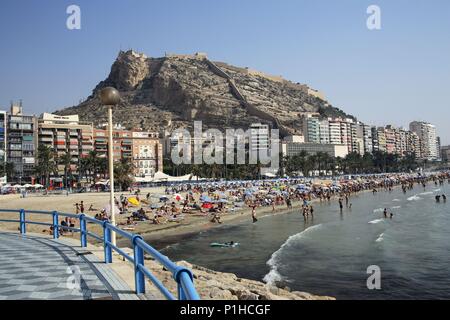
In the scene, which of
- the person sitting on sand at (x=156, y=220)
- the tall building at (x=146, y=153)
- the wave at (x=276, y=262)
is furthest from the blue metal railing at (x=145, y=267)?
the tall building at (x=146, y=153)

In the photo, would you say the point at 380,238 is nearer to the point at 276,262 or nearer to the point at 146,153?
the point at 276,262

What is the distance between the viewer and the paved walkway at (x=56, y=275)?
5.82m

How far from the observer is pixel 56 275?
707 cm

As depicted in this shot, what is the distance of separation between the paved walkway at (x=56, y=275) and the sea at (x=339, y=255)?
9674 mm

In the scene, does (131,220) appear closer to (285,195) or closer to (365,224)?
(365,224)

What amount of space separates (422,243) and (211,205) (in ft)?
84.7

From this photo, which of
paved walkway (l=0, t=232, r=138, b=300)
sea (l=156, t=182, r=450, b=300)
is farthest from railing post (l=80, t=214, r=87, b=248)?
sea (l=156, t=182, r=450, b=300)

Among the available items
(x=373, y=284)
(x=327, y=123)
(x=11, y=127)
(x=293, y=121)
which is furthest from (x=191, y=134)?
(x=373, y=284)

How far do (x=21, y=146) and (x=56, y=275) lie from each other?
96.5 meters

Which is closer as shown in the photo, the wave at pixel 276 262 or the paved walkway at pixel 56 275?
the paved walkway at pixel 56 275

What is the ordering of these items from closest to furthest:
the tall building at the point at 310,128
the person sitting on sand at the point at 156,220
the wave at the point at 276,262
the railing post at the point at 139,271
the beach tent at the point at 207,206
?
the railing post at the point at 139,271 → the wave at the point at 276,262 → the person sitting on sand at the point at 156,220 → the beach tent at the point at 207,206 → the tall building at the point at 310,128

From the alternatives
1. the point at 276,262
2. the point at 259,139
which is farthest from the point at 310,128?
the point at 276,262

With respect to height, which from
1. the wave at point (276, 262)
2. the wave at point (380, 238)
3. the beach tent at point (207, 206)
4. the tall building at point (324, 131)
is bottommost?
the wave at point (380, 238)

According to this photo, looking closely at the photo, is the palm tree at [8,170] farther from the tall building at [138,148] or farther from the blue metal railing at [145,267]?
the blue metal railing at [145,267]
